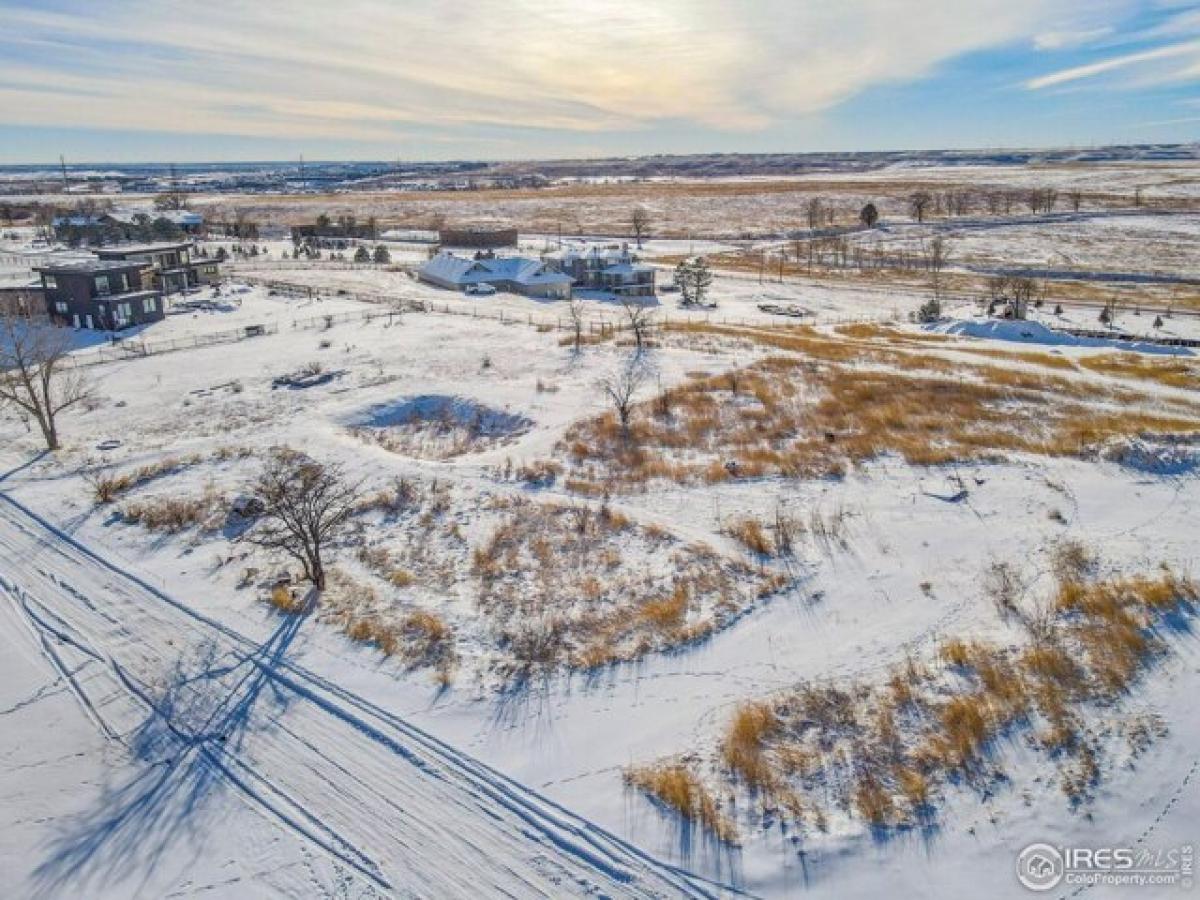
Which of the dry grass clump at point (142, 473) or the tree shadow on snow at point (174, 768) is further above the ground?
the dry grass clump at point (142, 473)

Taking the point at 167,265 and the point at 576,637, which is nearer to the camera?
the point at 576,637

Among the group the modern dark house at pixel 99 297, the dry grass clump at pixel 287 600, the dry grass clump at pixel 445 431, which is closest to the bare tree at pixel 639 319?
the dry grass clump at pixel 445 431

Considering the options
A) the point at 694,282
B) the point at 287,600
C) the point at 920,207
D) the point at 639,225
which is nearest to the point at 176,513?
the point at 287,600

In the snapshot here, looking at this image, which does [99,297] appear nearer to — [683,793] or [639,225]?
[683,793]

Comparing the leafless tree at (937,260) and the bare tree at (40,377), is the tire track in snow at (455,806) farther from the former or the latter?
the leafless tree at (937,260)

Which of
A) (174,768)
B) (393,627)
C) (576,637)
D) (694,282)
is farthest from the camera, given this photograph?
(694,282)

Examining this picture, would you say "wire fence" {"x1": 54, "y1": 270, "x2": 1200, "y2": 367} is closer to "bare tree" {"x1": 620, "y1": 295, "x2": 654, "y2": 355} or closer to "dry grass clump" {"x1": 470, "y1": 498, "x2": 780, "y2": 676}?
"bare tree" {"x1": 620, "y1": 295, "x2": 654, "y2": 355}

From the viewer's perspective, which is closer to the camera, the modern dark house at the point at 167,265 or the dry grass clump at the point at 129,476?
the dry grass clump at the point at 129,476

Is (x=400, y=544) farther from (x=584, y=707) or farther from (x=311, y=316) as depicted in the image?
(x=311, y=316)
